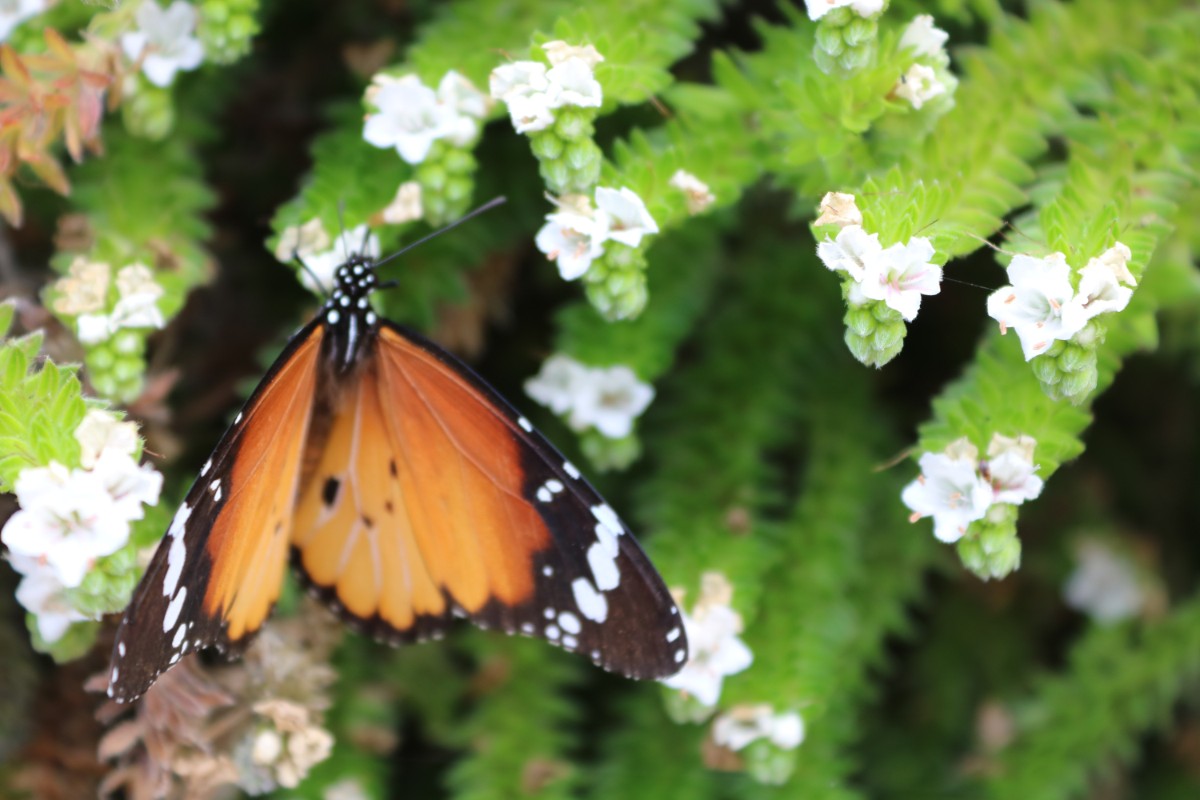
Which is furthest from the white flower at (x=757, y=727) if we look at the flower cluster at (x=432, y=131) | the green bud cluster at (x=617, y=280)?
the flower cluster at (x=432, y=131)

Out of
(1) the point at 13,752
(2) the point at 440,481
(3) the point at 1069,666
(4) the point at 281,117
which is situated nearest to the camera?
(2) the point at 440,481

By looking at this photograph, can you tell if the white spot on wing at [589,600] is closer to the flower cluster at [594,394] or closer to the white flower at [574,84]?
the flower cluster at [594,394]

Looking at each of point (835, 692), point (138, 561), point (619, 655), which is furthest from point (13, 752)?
point (835, 692)

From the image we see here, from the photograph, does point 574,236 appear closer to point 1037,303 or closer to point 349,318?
point 349,318

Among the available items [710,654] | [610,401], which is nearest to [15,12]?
[610,401]

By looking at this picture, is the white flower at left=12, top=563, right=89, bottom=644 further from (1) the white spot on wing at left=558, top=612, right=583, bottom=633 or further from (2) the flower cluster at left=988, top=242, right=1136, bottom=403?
(2) the flower cluster at left=988, top=242, right=1136, bottom=403

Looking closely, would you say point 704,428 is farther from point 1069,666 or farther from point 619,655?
point 1069,666

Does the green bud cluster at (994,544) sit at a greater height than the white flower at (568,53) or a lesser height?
lesser
